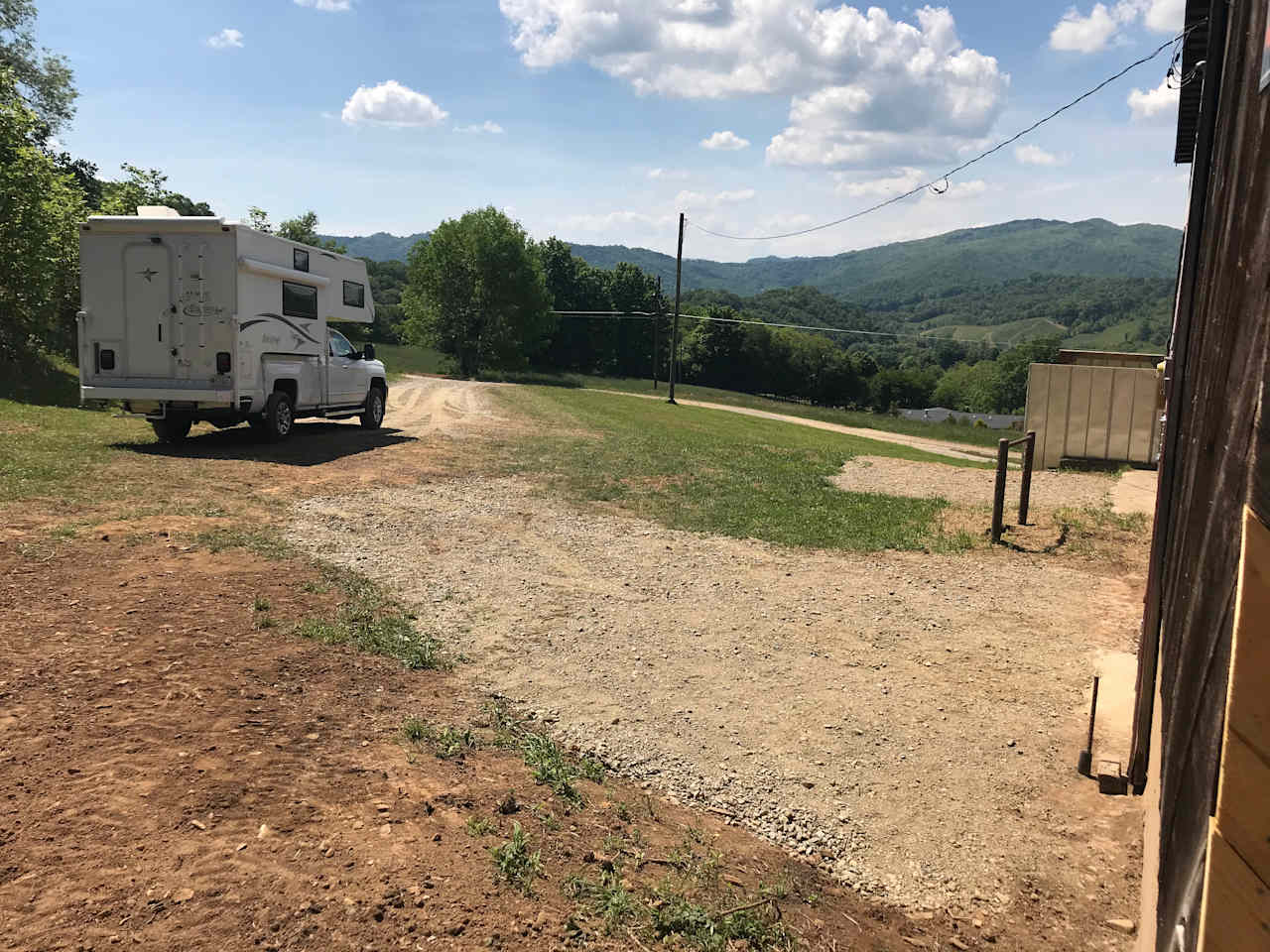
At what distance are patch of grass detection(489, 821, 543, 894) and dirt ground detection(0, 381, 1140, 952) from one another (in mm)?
62

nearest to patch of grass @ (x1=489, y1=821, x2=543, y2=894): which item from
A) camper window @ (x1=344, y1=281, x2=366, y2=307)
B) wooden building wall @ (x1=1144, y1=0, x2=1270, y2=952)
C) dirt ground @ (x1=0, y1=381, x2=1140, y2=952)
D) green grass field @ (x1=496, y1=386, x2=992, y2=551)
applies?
dirt ground @ (x1=0, y1=381, x2=1140, y2=952)

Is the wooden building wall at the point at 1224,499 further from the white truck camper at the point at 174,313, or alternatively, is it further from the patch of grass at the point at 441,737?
the white truck camper at the point at 174,313

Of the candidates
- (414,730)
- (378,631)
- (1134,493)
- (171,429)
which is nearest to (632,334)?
(171,429)

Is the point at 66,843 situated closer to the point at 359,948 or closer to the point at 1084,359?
the point at 359,948

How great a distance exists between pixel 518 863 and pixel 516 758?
1.08 meters

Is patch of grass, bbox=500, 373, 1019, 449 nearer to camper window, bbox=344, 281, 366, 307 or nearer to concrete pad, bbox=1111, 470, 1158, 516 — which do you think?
concrete pad, bbox=1111, 470, 1158, 516

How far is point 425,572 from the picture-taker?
809 centimetres

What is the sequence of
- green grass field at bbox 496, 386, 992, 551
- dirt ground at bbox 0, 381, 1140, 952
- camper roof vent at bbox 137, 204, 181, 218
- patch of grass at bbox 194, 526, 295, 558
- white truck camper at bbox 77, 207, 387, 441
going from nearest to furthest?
1. dirt ground at bbox 0, 381, 1140, 952
2. patch of grass at bbox 194, 526, 295, 558
3. green grass field at bbox 496, 386, 992, 551
4. white truck camper at bbox 77, 207, 387, 441
5. camper roof vent at bbox 137, 204, 181, 218

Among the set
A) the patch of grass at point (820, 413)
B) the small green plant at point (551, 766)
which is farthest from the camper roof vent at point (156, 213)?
the patch of grass at point (820, 413)

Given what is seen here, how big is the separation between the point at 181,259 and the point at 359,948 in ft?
41.7

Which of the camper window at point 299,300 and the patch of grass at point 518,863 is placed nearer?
the patch of grass at point 518,863

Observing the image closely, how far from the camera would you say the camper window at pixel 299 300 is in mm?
14656

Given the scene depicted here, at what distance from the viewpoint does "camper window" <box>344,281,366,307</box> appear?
17.0 meters

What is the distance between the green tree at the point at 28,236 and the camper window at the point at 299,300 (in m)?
7.83
